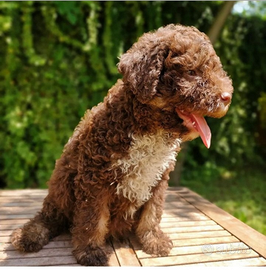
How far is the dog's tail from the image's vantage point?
254 centimetres

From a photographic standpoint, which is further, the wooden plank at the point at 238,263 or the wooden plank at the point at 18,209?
the wooden plank at the point at 18,209

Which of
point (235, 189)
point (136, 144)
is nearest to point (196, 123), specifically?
point (136, 144)

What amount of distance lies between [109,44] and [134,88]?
3.43 metres

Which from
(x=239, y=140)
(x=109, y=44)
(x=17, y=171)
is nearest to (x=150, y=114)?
(x=109, y=44)

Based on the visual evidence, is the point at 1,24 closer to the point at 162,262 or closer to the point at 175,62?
the point at 175,62

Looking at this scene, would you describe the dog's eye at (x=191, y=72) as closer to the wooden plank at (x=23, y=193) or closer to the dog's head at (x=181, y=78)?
the dog's head at (x=181, y=78)

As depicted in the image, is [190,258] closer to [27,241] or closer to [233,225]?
[233,225]

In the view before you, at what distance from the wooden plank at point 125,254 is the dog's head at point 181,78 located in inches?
45.2

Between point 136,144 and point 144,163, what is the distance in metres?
0.17

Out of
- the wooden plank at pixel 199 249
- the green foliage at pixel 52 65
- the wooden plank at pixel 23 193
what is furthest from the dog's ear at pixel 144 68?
the green foliage at pixel 52 65

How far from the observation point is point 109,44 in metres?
5.22

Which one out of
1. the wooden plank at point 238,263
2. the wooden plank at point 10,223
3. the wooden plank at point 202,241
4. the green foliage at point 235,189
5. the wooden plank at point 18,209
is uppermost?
the wooden plank at point 238,263

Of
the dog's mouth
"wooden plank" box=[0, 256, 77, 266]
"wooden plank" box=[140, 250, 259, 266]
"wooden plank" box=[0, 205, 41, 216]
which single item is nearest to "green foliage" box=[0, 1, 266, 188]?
"wooden plank" box=[0, 205, 41, 216]

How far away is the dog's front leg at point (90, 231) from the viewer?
239 centimetres
